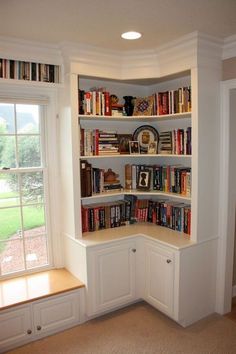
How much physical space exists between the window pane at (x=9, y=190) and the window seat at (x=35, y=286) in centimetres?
68

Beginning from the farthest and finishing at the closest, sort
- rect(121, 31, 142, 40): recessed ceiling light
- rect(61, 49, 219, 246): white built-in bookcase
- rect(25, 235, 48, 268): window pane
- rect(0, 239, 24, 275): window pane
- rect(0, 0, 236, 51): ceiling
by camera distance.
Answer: rect(25, 235, 48, 268): window pane < rect(0, 239, 24, 275): window pane < rect(61, 49, 219, 246): white built-in bookcase < rect(121, 31, 142, 40): recessed ceiling light < rect(0, 0, 236, 51): ceiling

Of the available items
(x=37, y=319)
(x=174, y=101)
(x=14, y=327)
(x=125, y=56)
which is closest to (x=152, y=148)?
(x=174, y=101)

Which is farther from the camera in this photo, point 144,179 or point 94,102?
point 144,179

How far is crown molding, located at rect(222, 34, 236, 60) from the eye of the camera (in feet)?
7.80

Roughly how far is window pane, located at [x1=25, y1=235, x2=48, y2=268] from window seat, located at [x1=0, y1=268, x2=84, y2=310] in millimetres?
106

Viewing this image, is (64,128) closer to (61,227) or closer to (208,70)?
(61,227)

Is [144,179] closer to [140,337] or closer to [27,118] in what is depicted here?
[27,118]

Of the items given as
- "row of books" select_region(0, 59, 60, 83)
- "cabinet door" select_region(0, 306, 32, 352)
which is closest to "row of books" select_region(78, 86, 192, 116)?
"row of books" select_region(0, 59, 60, 83)

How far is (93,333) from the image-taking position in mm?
2453

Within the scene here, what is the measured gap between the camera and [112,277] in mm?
2652

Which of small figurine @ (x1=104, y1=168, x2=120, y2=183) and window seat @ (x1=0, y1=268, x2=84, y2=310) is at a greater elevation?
small figurine @ (x1=104, y1=168, x2=120, y2=183)

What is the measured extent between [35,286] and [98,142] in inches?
54.5

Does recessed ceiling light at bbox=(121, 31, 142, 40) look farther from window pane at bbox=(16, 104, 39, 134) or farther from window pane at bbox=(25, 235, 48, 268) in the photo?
window pane at bbox=(25, 235, 48, 268)

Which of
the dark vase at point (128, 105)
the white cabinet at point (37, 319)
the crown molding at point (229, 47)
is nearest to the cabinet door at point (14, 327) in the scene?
the white cabinet at point (37, 319)
